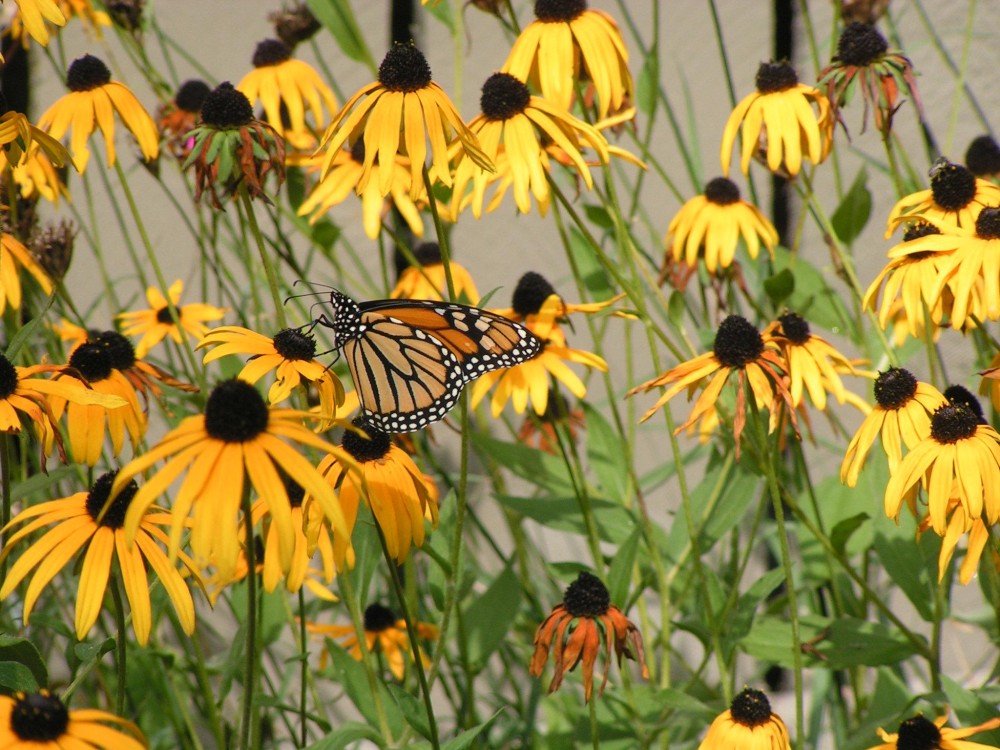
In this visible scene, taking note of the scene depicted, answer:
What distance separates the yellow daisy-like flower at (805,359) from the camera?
4.08 feet

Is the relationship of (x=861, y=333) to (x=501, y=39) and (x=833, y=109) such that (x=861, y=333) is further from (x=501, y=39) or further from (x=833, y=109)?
(x=501, y=39)

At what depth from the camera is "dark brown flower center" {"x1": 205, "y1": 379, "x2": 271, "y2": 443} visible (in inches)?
28.5

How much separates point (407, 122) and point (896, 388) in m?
0.57

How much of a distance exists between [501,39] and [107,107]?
962 mm

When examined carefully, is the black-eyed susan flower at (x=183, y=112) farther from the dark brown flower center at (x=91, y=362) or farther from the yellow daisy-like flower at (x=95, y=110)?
the dark brown flower center at (x=91, y=362)

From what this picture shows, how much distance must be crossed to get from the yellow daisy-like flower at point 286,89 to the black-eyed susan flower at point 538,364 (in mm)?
439

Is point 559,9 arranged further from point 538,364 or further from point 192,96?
point 192,96

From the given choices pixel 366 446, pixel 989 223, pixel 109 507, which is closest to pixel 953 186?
pixel 989 223

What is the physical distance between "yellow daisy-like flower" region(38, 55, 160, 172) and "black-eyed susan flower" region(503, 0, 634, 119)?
0.50 metres

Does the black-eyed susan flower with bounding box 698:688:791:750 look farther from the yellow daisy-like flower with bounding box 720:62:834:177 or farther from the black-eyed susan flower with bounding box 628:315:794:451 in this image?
the yellow daisy-like flower with bounding box 720:62:834:177

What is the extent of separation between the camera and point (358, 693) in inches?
49.9

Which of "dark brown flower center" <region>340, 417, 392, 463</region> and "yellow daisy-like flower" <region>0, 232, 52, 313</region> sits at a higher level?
"yellow daisy-like flower" <region>0, 232, 52, 313</region>

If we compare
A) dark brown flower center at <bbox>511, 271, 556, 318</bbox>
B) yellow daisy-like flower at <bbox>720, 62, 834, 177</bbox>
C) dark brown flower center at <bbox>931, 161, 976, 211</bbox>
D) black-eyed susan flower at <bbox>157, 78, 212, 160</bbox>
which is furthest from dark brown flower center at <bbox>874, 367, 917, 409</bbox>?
black-eyed susan flower at <bbox>157, 78, 212, 160</bbox>

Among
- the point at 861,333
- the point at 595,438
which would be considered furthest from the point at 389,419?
the point at 861,333
